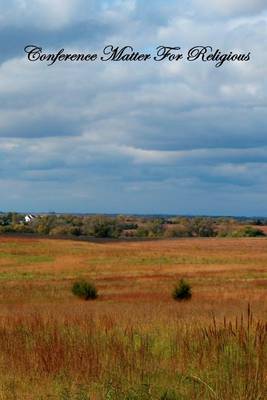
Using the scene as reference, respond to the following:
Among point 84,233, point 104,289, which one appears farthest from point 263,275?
point 84,233

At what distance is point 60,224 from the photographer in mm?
163250

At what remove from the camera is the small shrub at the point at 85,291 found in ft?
117

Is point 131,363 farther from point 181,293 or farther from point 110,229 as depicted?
point 110,229

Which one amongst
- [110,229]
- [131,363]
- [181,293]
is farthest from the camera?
[110,229]

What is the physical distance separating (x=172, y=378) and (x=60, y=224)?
156m

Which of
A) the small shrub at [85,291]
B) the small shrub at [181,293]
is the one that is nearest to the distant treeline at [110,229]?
the small shrub at [85,291]

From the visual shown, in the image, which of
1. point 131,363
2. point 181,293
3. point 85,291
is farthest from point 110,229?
point 131,363

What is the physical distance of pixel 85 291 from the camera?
36094mm

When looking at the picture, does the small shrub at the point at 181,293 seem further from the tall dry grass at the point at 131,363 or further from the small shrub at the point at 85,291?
the tall dry grass at the point at 131,363

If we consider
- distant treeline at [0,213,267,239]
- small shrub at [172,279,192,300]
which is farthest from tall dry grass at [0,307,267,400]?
distant treeline at [0,213,267,239]

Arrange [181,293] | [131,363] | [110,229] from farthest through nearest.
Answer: [110,229] < [181,293] < [131,363]

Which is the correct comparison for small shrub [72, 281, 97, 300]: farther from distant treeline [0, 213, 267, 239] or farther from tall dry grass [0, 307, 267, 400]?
distant treeline [0, 213, 267, 239]

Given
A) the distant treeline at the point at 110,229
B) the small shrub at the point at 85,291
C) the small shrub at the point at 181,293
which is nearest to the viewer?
the small shrub at the point at 181,293

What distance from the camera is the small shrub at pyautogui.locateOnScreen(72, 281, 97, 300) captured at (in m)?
35.7
